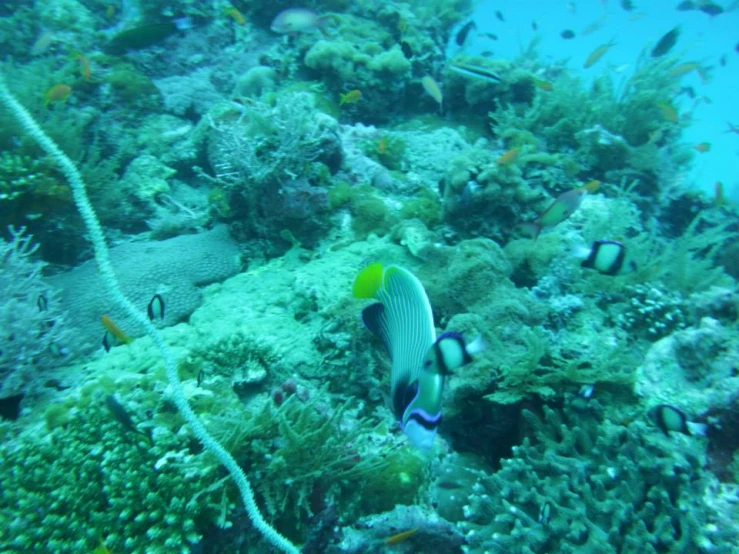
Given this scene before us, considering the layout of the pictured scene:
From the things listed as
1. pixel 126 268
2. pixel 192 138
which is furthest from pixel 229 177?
pixel 192 138

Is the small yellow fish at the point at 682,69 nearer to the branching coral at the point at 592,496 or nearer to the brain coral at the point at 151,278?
the branching coral at the point at 592,496

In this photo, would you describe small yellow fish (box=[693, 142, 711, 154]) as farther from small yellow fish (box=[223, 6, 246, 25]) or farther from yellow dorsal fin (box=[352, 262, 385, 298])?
small yellow fish (box=[223, 6, 246, 25])

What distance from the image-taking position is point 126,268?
15.4 feet

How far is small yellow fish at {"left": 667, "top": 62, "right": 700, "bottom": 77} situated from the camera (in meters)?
7.26

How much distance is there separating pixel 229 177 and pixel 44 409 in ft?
9.73

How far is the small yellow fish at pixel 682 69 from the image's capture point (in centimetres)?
726

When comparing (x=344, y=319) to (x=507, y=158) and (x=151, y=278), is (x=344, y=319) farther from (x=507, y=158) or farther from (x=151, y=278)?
(x=507, y=158)

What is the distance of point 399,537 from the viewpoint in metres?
2.43

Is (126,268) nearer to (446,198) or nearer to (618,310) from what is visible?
(446,198)

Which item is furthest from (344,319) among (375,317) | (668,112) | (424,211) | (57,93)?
(668,112)

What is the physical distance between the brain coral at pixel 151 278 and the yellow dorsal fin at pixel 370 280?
9.87 feet

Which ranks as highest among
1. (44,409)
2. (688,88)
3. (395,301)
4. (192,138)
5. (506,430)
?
(688,88)

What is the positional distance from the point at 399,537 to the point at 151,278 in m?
3.67

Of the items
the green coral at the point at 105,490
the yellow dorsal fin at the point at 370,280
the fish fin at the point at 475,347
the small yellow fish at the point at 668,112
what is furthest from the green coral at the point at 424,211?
the small yellow fish at the point at 668,112
